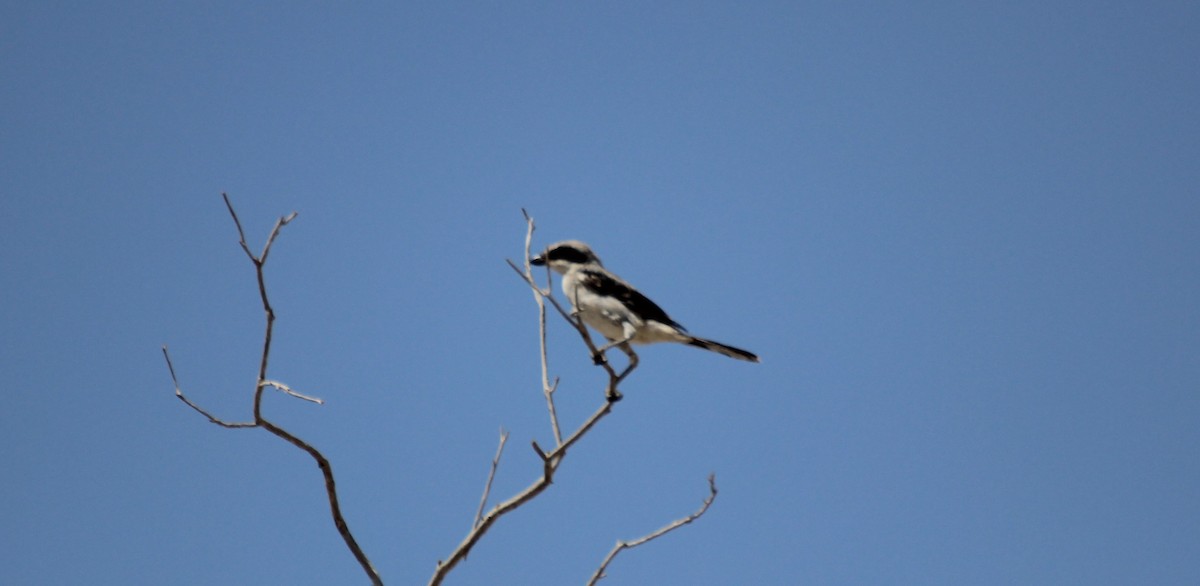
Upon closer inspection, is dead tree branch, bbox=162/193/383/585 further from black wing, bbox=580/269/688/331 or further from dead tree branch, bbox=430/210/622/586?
black wing, bbox=580/269/688/331

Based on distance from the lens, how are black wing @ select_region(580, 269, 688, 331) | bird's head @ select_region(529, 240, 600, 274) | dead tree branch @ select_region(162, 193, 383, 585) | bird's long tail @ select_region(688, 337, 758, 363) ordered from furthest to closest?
bird's head @ select_region(529, 240, 600, 274) → black wing @ select_region(580, 269, 688, 331) → bird's long tail @ select_region(688, 337, 758, 363) → dead tree branch @ select_region(162, 193, 383, 585)

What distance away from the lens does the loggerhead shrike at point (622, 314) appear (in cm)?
720

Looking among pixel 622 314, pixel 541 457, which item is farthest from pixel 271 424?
pixel 622 314

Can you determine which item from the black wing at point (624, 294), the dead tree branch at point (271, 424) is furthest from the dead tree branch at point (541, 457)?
the black wing at point (624, 294)

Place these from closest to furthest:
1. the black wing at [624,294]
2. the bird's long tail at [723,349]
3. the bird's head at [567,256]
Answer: the bird's long tail at [723,349]
the black wing at [624,294]
the bird's head at [567,256]

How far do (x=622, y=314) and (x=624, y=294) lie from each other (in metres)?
0.32

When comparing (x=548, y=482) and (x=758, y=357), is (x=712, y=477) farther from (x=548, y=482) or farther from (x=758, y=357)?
(x=758, y=357)

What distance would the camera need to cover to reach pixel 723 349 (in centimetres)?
714

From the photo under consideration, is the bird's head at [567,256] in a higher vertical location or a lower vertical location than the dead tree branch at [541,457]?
higher

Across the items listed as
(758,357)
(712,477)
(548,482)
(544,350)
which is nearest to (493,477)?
(548,482)

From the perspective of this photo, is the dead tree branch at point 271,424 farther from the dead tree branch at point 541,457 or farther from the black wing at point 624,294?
the black wing at point 624,294

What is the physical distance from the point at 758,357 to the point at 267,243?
422cm

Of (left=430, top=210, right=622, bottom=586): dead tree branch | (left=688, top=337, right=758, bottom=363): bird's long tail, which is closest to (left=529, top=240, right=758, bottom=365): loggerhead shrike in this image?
(left=688, top=337, right=758, bottom=363): bird's long tail

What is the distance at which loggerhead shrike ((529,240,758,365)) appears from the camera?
7195 millimetres
